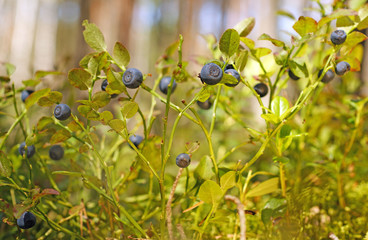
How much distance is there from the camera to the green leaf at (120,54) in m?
0.38

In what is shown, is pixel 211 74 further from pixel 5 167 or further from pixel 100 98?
pixel 5 167

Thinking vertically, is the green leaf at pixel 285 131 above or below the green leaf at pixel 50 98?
below

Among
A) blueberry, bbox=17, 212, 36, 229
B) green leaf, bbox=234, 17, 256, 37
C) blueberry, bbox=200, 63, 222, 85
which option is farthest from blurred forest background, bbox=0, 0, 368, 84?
blueberry, bbox=17, 212, 36, 229

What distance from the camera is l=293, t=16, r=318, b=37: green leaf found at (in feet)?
1.22

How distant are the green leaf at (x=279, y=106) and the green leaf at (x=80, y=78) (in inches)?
8.9

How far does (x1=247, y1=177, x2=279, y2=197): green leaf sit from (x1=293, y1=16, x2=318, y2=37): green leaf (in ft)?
0.64

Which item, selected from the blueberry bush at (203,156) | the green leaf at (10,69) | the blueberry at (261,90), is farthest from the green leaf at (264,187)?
the green leaf at (10,69)

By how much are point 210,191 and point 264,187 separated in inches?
4.5

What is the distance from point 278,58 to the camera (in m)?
0.40

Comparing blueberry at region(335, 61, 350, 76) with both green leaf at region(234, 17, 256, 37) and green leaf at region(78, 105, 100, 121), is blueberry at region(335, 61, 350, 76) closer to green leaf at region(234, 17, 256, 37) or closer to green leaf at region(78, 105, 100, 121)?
green leaf at region(234, 17, 256, 37)

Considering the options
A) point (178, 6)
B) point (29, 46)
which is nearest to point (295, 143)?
point (29, 46)

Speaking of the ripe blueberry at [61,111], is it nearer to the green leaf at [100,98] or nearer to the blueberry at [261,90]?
the green leaf at [100,98]

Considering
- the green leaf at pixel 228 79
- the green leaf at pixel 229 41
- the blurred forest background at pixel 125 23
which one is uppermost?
the blurred forest background at pixel 125 23

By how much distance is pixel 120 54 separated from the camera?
0.38m
